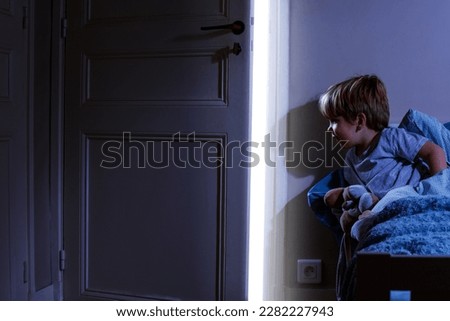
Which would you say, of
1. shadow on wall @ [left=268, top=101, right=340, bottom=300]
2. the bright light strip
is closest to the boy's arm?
shadow on wall @ [left=268, top=101, right=340, bottom=300]

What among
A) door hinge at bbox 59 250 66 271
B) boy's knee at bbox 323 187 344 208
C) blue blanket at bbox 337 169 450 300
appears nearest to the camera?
blue blanket at bbox 337 169 450 300

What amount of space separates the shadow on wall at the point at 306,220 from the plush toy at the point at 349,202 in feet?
0.80

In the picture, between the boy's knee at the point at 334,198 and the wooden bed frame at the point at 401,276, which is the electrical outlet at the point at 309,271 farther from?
the wooden bed frame at the point at 401,276

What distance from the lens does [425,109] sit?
76.8 inches

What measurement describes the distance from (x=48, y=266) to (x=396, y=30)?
1.58 m

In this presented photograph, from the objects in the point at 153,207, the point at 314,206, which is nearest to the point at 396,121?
the point at 314,206

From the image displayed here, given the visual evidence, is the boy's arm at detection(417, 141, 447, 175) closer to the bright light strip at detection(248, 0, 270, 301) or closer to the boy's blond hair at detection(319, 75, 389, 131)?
the boy's blond hair at detection(319, 75, 389, 131)

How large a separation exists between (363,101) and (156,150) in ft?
2.43

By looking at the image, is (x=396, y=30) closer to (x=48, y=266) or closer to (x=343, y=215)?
(x=343, y=215)

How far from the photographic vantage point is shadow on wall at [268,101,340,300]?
6.58 feet

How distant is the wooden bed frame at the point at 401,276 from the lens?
3.12ft

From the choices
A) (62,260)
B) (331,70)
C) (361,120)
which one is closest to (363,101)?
(361,120)

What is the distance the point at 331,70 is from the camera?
1976 mm

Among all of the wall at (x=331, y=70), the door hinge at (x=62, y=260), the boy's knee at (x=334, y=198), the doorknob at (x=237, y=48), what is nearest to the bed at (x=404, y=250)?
the boy's knee at (x=334, y=198)
